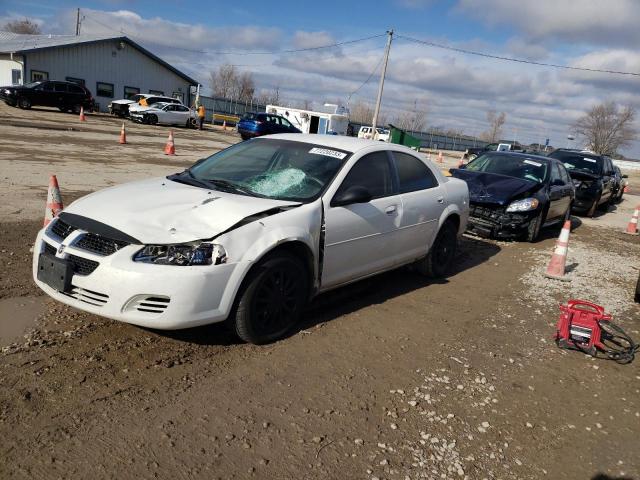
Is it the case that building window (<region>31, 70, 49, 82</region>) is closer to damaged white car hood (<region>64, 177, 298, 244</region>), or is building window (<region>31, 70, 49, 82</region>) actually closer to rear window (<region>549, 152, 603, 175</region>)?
rear window (<region>549, 152, 603, 175</region>)

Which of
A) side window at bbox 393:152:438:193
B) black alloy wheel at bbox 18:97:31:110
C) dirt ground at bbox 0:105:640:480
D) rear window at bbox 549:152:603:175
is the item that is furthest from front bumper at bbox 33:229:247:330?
black alloy wheel at bbox 18:97:31:110

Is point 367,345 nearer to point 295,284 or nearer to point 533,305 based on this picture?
point 295,284

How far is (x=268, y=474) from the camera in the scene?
2.68 meters

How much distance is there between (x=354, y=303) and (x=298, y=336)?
1094mm

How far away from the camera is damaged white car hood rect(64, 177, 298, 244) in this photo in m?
3.57

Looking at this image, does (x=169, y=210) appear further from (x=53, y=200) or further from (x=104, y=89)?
(x=104, y=89)

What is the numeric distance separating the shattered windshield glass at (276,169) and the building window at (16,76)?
34838mm

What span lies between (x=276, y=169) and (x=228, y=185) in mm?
489

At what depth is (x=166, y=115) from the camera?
104 ft

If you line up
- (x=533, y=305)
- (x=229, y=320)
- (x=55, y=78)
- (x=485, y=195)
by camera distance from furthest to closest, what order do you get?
(x=55, y=78) → (x=485, y=195) → (x=533, y=305) → (x=229, y=320)

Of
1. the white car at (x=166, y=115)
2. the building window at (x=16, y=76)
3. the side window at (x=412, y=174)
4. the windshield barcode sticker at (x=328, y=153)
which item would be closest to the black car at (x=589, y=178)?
the side window at (x=412, y=174)

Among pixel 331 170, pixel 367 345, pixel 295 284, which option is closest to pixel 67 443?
pixel 295 284

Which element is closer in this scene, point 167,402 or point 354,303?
point 167,402

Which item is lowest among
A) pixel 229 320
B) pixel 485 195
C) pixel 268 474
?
pixel 268 474
